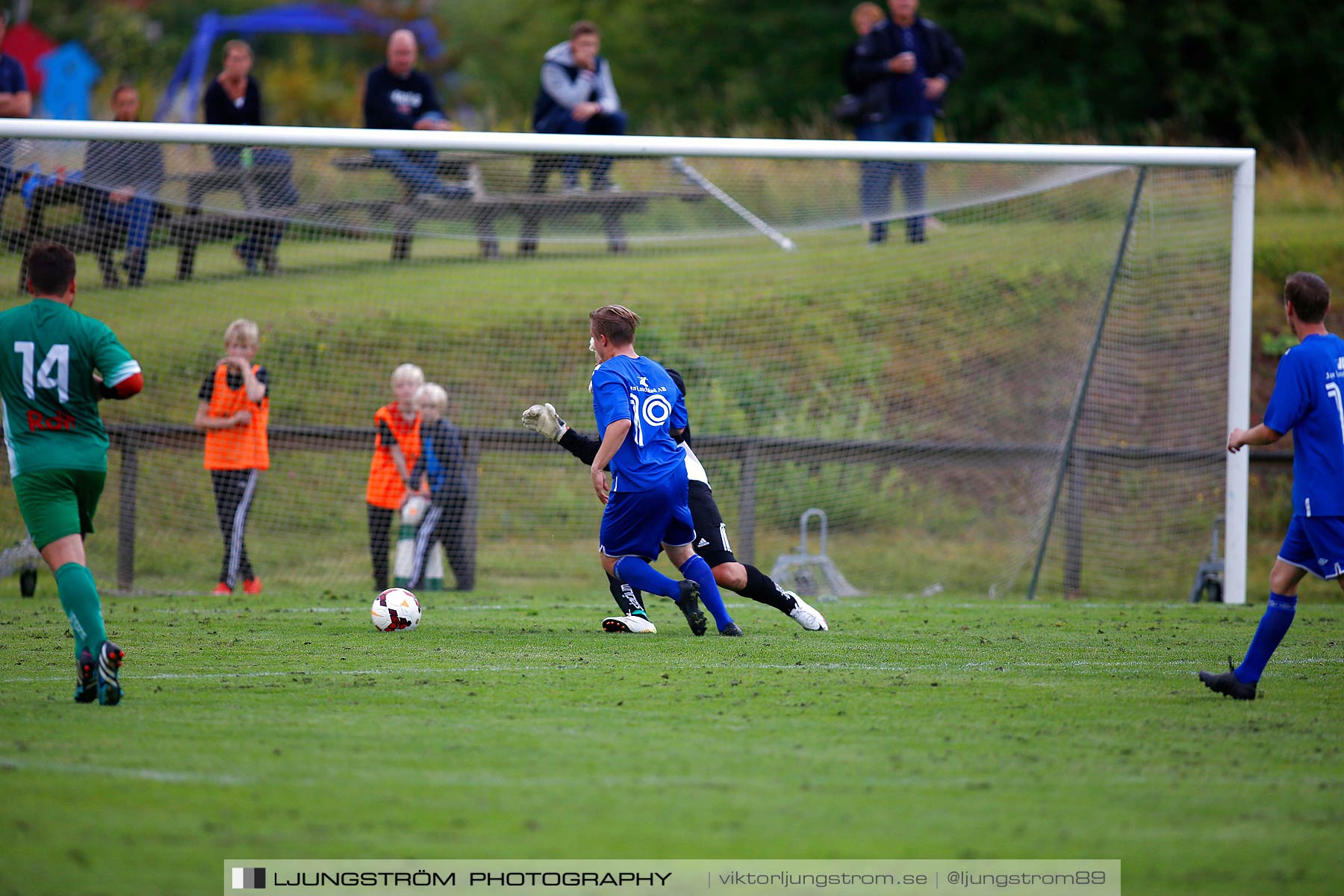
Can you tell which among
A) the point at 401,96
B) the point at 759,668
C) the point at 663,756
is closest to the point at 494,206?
the point at 401,96

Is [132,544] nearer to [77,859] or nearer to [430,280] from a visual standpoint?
[430,280]

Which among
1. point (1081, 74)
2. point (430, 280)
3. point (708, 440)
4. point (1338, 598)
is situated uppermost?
point (1081, 74)

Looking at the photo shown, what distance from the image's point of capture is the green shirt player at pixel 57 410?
5801 millimetres

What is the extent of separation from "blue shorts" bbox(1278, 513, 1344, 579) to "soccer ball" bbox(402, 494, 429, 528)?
6791mm

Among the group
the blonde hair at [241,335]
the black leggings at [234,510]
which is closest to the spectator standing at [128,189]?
the blonde hair at [241,335]

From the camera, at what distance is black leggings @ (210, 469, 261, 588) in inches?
426

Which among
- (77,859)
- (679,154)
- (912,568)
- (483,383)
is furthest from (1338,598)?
(77,859)

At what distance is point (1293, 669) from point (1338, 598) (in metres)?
5.66

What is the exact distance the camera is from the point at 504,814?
418 cm

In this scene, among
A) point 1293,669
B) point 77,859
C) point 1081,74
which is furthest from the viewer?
point 1081,74

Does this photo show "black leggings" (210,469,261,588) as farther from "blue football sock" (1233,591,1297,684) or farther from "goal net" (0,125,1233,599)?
"blue football sock" (1233,591,1297,684)

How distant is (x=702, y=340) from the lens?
14180mm

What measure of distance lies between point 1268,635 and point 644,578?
3.18 m

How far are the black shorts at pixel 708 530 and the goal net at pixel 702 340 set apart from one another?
326cm
